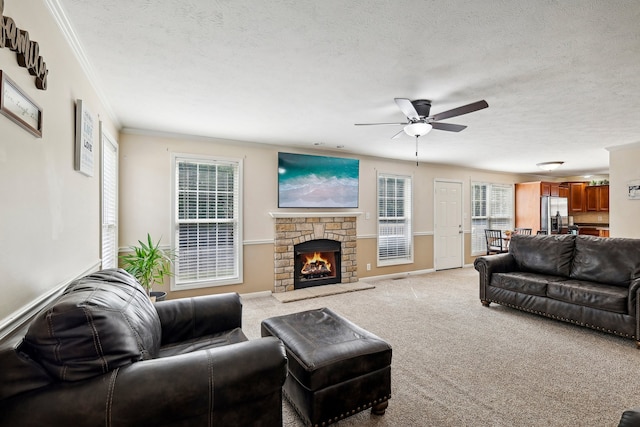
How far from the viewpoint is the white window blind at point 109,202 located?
3014 millimetres

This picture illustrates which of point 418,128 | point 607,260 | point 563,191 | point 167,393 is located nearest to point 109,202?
point 167,393

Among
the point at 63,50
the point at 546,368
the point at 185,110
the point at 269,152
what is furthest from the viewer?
the point at 269,152

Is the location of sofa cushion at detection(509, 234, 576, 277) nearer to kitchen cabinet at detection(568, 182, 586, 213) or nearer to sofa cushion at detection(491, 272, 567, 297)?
sofa cushion at detection(491, 272, 567, 297)

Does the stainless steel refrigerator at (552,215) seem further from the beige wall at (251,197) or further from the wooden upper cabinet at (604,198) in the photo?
the beige wall at (251,197)

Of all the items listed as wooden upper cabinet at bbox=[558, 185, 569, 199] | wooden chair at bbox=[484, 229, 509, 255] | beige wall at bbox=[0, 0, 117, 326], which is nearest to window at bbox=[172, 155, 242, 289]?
beige wall at bbox=[0, 0, 117, 326]

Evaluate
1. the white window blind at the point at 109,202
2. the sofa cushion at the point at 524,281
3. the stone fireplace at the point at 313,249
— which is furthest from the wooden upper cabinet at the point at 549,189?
the white window blind at the point at 109,202

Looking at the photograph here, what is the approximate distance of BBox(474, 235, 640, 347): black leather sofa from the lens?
3.04 metres

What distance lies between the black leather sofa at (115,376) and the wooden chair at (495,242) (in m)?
6.66

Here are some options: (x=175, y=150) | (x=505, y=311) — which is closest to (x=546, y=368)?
(x=505, y=311)

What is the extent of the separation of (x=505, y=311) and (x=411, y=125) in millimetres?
2807

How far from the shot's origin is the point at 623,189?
15.9 ft

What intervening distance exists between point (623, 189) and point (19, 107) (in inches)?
279

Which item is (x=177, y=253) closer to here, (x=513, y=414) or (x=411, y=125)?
(x=411, y=125)

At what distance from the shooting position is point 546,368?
8.26 ft
